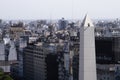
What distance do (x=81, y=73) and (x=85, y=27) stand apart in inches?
86.1

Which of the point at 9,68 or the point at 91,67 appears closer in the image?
the point at 91,67

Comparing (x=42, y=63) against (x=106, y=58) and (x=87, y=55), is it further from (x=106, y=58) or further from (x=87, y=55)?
→ (x=87, y=55)

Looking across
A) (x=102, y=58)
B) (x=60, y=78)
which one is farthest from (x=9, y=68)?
(x=102, y=58)

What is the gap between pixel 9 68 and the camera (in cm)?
6756

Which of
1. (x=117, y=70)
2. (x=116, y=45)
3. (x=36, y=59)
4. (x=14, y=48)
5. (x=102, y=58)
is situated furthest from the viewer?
(x=14, y=48)

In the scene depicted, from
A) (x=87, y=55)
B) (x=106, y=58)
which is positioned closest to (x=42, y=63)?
(x=106, y=58)

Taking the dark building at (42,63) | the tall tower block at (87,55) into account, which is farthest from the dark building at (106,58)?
the tall tower block at (87,55)

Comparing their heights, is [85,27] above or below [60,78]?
above

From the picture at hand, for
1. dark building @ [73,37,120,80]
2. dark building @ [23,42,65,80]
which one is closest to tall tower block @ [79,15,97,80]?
dark building @ [73,37,120,80]

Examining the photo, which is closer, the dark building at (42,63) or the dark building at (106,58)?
the dark building at (106,58)

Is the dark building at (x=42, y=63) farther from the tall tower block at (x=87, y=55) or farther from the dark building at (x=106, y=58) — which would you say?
the tall tower block at (x=87, y=55)

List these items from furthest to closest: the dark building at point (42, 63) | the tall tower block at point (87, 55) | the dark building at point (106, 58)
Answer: the dark building at point (42, 63) → the dark building at point (106, 58) → the tall tower block at point (87, 55)

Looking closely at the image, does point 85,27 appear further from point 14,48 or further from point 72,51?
point 14,48

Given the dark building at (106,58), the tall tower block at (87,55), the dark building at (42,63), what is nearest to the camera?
the tall tower block at (87,55)
